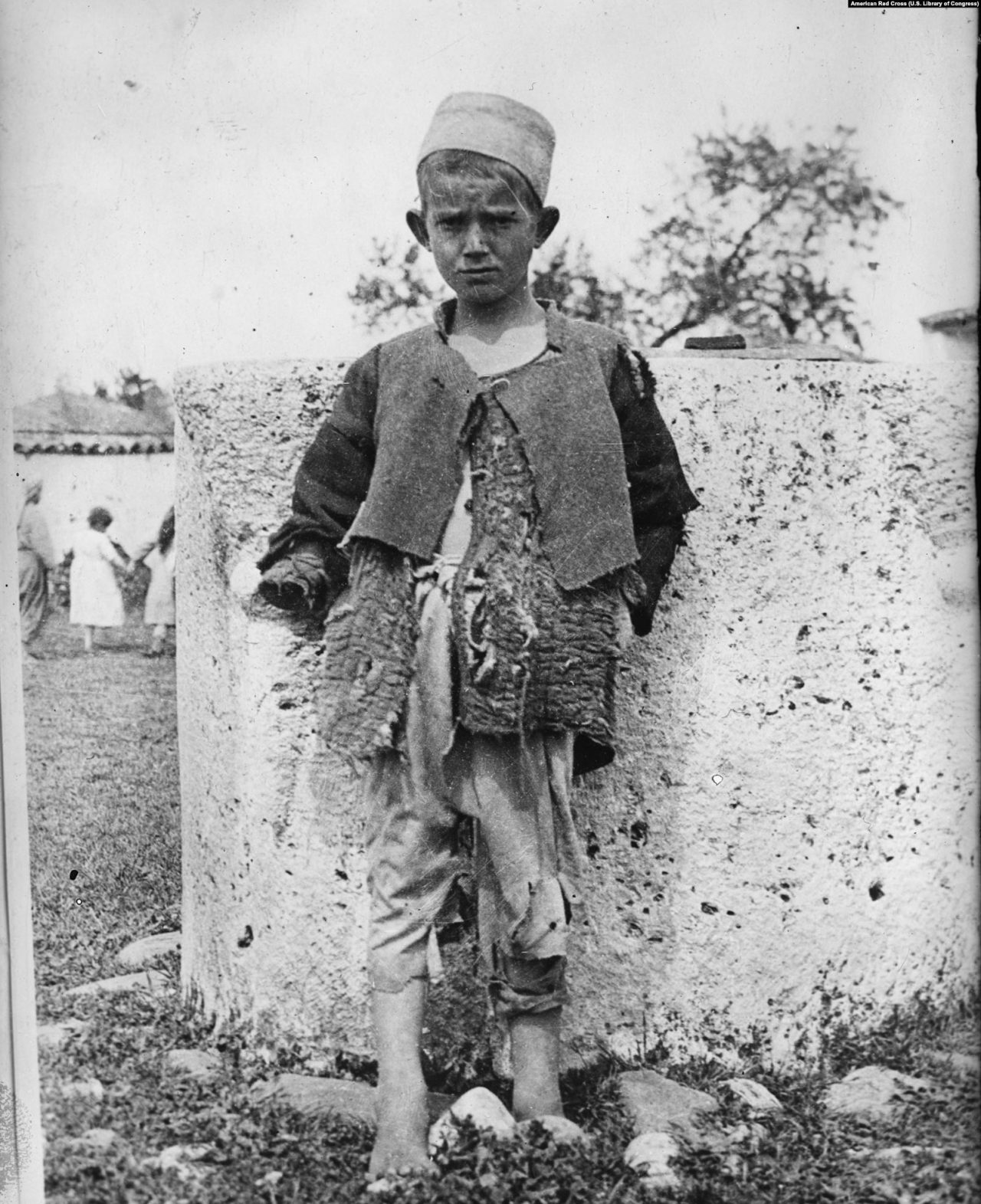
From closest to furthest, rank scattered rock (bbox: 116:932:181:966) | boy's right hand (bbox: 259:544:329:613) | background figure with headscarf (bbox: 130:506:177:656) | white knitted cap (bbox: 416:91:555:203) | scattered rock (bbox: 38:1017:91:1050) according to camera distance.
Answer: white knitted cap (bbox: 416:91:555:203), boy's right hand (bbox: 259:544:329:613), scattered rock (bbox: 38:1017:91:1050), background figure with headscarf (bbox: 130:506:177:656), scattered rock (bbox: 116:932:181:966)

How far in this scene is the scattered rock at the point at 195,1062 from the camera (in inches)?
124

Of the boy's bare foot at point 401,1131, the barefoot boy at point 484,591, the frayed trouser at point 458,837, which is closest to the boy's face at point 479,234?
the barefoot boy at point 484,591

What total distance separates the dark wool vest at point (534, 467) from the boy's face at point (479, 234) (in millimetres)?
159

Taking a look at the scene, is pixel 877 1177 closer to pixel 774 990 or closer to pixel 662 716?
pixel 774 990

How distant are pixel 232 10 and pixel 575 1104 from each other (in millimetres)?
2468

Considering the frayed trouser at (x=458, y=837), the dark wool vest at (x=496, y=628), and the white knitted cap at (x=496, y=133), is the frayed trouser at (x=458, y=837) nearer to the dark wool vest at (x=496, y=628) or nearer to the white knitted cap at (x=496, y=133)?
the dark wool vest at (x=496, y=628)

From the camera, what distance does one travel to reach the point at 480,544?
2.86 meters

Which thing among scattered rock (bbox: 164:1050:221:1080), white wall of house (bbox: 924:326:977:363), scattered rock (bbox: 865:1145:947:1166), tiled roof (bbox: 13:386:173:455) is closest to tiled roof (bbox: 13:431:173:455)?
tiled roof (bbox: 13:386:173:455)

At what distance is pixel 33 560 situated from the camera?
131 inches

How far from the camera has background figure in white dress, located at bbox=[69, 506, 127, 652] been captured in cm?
335

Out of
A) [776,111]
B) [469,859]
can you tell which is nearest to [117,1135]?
[469,859]

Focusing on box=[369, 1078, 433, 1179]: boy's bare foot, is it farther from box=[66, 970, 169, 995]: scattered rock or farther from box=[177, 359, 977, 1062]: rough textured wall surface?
box=[66, 970, 169, 995]: scattered rock

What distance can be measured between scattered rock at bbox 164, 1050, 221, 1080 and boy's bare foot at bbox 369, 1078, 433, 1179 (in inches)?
18.0

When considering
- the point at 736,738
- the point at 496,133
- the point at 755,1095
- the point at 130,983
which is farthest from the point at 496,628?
the point at 130,983
